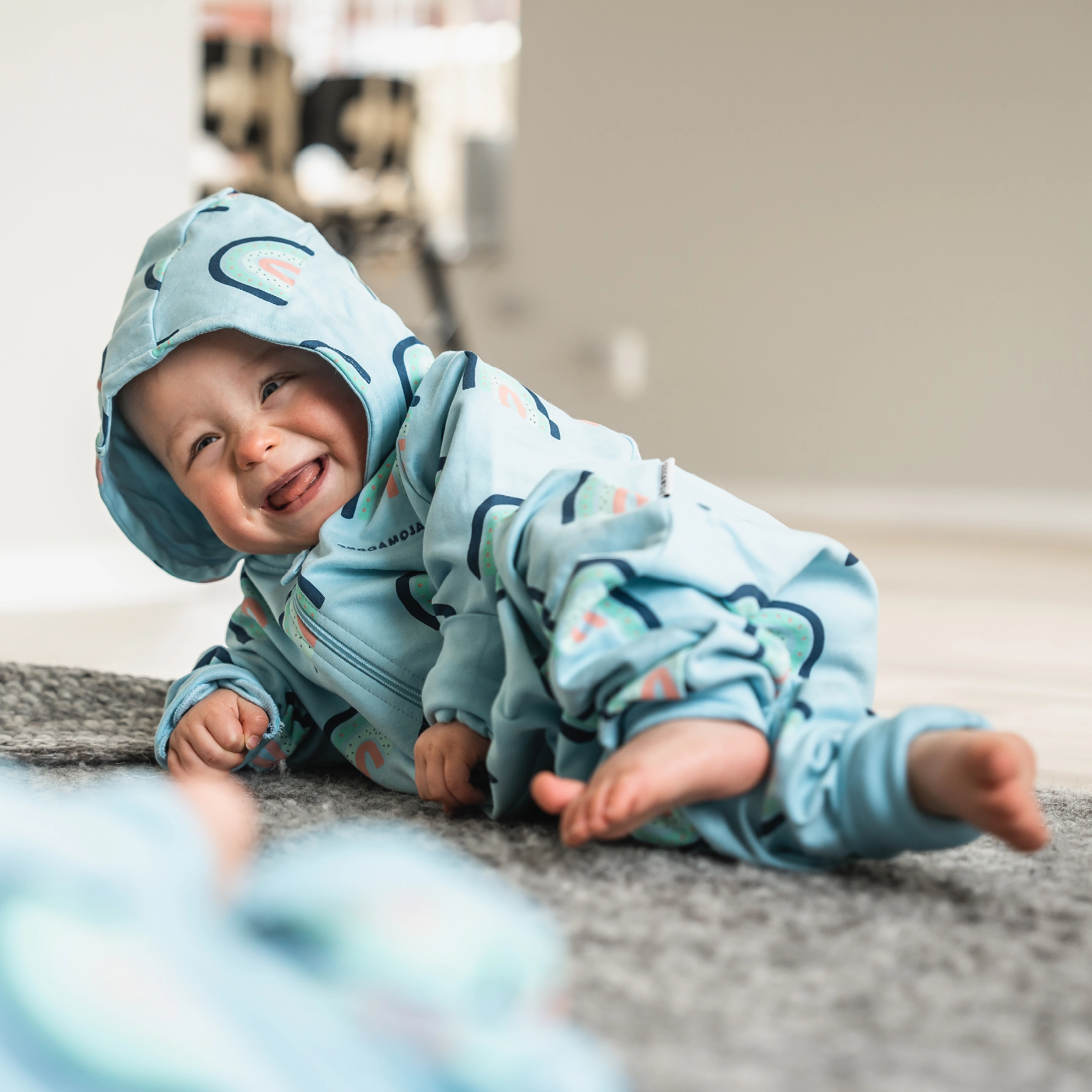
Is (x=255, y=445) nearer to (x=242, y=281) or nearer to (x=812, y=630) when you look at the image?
(x=242, y=281)

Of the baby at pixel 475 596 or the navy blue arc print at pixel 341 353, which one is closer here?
the baby at pixel 475 596

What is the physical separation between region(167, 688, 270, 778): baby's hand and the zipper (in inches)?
2.9

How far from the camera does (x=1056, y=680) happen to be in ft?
3.94

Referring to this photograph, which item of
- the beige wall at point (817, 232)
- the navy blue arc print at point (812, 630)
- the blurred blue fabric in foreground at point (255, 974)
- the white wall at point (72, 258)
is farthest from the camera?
the beige wall at point (817, 232)

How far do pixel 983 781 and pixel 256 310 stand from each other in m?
0.52

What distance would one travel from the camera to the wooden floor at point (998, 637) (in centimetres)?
103

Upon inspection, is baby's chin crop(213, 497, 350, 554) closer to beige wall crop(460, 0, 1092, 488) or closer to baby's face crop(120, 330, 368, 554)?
baby's face crop(120, 330, 368, 554)

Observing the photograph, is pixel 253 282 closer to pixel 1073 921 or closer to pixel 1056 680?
pixel 1073 921

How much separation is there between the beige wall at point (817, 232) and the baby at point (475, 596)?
2309mm

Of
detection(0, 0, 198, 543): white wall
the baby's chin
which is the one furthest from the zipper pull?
detection(0, 0, 198, 543): white wall

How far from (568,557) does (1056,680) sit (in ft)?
2.52

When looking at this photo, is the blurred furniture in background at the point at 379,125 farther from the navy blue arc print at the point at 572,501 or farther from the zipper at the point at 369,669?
the navy blue arc print at the point at 572,501

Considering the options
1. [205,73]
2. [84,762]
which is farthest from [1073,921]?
[205,73]

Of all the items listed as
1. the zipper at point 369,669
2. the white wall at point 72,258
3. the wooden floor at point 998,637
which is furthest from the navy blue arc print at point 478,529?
the white wall at point 72,258
